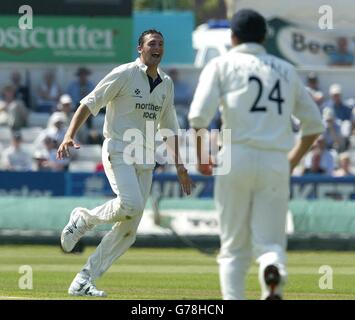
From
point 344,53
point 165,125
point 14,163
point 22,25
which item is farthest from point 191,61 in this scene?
point 165,125

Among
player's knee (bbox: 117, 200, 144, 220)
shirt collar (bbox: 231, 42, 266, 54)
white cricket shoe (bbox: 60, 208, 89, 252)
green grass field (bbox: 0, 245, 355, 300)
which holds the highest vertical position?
shirt collar (bbox: 231, 42, 266, 54)

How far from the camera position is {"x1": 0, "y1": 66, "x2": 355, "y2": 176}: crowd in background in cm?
2275

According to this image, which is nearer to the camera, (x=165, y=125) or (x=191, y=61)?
(x=165, y=125)

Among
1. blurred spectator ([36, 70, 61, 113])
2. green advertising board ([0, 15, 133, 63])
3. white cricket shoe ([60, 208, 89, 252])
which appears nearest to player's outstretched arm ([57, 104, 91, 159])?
white cricket shoe ([60, 208, 89, 252])

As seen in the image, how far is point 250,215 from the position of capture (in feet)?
30.8

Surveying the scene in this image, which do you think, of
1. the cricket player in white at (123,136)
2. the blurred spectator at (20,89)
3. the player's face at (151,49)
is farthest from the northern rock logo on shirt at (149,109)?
the blurred spectator at (20,89)

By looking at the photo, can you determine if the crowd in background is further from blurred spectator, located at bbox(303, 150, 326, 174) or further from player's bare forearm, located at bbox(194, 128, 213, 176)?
player's bare forearm, located at bbox(194, 128, 213, 176)

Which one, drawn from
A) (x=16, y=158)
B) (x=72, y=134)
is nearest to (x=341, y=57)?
(x=16, y=158)

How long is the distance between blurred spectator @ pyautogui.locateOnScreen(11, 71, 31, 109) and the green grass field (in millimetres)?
5552

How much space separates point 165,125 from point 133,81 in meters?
0.55

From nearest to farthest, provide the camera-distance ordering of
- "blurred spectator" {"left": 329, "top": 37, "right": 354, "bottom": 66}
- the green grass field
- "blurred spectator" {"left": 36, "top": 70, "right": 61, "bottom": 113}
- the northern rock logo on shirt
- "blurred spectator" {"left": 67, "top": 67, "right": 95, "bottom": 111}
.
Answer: the northern rock logo on shirt < the green grass field < "blurred spectator" {"left": 67, "top": 67, "right": 95, "bottom": 111} < "blurred spectator" {"left": 36, "top": 70, "right": 61, "bottom": 113} < "blurred spectator" {"left": 329, "top": 37, "right": 354, "bottom": 66}

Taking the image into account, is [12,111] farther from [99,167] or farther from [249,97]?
[249,97]

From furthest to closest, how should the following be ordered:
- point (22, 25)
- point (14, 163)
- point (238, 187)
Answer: point (22, 25)
point (14, 163)
point (238, 187)
